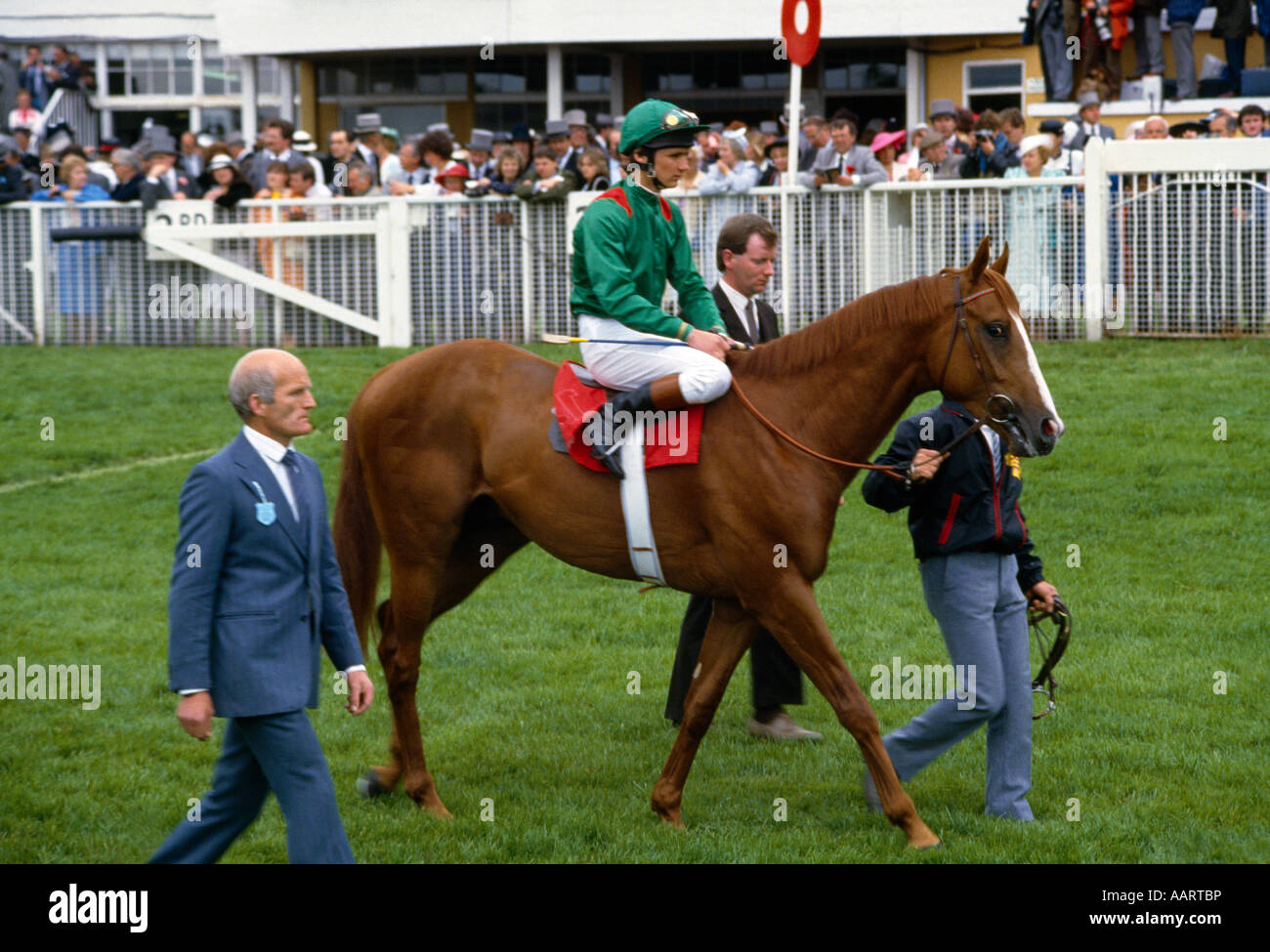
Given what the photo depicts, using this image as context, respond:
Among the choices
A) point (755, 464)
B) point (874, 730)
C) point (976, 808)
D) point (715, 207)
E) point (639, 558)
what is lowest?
point (976, 808)

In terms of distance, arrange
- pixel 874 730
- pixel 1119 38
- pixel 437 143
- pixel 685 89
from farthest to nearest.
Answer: pixel 685 89
pixel 1119 38
pixel 437 143
pixel 874 730

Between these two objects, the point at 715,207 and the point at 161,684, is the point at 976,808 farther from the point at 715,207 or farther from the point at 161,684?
the point at 715,207

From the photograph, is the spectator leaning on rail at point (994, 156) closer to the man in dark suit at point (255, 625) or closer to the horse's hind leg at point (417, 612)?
the horse's hind leg at point (417, 612)

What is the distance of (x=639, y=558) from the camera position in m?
5.57

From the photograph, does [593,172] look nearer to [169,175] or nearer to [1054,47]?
[169,175]

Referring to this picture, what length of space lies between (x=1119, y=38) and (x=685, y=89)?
328 inches

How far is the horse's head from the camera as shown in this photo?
4.98 metres

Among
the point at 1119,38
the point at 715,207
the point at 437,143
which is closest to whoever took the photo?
the point at 715,207

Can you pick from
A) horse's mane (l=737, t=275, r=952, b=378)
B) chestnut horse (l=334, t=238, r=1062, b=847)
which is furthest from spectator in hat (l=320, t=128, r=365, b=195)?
horse's mane (l=737, t=275, r=952, b=378)

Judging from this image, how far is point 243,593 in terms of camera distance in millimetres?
4125

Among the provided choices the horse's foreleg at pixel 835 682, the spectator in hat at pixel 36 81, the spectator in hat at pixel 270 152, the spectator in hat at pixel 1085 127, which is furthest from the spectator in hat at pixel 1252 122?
the spectator in hat at pixel 36 81

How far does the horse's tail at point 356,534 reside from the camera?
6105mm

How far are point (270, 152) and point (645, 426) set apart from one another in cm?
1258
